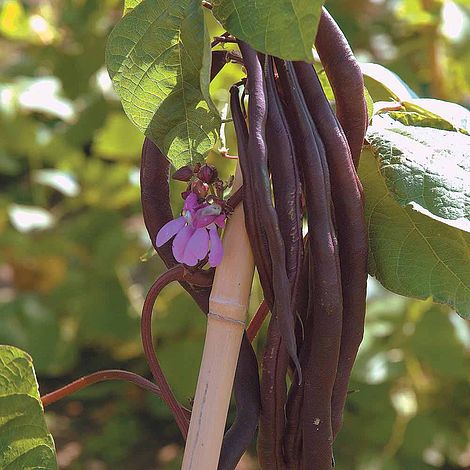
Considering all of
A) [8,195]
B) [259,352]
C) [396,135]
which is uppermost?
[396,135]

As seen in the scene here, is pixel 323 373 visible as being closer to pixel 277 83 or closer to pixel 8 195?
pixel 277 83

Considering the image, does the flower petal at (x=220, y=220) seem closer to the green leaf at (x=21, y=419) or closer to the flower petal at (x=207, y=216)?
the flower petal at (x=207, y=216)

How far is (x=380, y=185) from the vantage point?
503mm

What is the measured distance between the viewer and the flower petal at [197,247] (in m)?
0.44

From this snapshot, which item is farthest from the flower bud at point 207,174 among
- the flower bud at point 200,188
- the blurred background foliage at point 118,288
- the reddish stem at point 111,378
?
the blurred background foliage at point 118,288

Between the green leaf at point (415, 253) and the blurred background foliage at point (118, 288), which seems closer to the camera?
the green leaf at point (415, 253)

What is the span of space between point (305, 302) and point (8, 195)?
1.51 metres

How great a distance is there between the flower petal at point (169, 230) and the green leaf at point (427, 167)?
0.11 metres

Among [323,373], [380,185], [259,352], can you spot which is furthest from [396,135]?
[259,352]

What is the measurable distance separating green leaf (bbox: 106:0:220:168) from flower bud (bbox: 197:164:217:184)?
1cm

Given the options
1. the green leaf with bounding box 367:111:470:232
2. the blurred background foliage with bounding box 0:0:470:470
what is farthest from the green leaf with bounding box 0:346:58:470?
the blurred background foliage with bounding box 0:0:470:470

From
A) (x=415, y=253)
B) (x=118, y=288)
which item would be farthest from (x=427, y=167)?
(x=118, y=288)

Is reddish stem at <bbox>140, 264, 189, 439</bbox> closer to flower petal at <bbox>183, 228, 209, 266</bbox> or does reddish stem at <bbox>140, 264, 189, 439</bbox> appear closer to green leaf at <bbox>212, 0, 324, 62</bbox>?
flower petal at <bbox>183, 228, 209, 266</bbox>

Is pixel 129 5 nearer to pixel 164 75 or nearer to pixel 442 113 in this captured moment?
pixel 164 75
